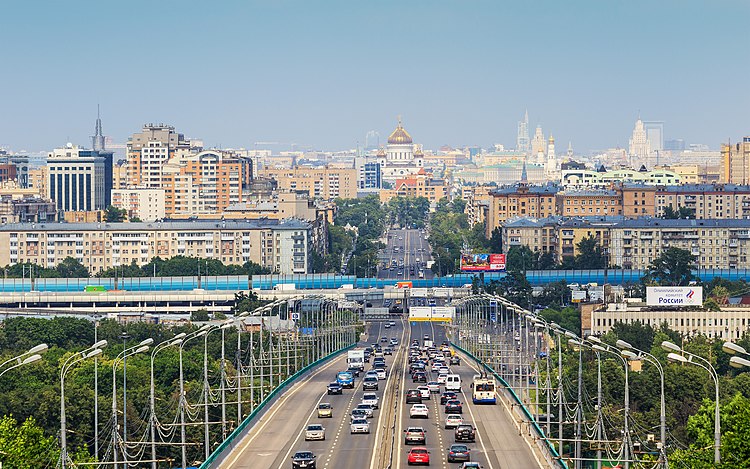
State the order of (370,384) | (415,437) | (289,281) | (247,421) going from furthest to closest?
(289,281)
(370,384)
(247,421)
(415,437)

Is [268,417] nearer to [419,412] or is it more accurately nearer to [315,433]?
[419,412]

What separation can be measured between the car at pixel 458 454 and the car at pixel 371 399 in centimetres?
1575

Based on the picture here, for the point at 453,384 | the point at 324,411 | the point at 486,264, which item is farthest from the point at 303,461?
the point at 486,264

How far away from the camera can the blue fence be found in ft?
538

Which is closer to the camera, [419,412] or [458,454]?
[458,454]

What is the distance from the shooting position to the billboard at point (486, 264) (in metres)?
175

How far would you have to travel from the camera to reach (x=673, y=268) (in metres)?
159

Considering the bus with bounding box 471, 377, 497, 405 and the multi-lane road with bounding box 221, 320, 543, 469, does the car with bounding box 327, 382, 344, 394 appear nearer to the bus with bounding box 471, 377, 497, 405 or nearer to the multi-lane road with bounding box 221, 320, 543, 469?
the multi-lane road with bounding box 221, 320, 543, 469

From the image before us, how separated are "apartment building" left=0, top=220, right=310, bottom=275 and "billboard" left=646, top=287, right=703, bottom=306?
71.4 m

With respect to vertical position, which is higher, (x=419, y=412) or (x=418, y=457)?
(x=419, y=412)

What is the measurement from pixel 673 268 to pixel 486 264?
23826 mm

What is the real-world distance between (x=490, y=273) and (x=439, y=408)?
350 feet

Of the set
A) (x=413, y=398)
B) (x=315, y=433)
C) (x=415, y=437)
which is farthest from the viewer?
(x=413, y=398)

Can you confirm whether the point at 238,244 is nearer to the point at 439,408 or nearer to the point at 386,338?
the point at 386,338
